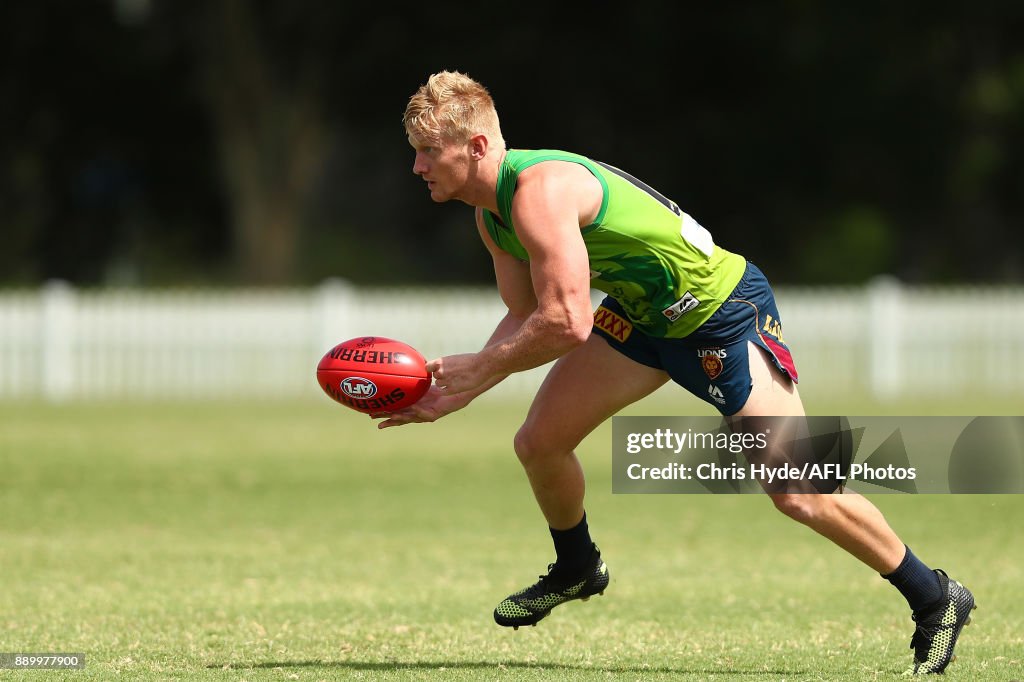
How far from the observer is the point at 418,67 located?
3272 centimetres

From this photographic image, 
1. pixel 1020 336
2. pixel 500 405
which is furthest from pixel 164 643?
pixel 1020 336

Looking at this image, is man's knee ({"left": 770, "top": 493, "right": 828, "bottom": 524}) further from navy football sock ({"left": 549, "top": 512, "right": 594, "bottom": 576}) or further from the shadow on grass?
navy football sock ({"left": 549, "top": 512, "right": 594, "bottom": 576})

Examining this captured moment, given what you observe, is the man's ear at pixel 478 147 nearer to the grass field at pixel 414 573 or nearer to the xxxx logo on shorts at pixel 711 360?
the xxxx logo on shorts at pixel 711 360

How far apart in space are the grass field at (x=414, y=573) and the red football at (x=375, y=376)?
3.23 feet

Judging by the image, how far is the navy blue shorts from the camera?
5.75 metres

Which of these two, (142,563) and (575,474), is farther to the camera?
(142,563)

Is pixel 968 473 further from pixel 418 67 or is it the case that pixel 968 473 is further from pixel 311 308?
pixel 418 67

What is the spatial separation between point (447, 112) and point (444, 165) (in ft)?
0.63

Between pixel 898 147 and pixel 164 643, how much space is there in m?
30.6

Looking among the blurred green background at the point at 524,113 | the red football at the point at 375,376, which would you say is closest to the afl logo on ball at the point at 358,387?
the red football at the point at 375,376

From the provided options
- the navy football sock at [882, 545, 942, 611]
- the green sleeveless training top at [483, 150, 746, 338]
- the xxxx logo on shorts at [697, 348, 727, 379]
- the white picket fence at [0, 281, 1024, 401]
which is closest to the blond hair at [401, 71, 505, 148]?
the green sleeveless training top at [483, 150, 746, 338]

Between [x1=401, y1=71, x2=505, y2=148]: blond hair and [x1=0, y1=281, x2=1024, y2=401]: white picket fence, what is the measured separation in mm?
14939

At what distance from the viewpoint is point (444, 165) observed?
5.50 meters

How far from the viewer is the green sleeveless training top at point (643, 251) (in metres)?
5.57
